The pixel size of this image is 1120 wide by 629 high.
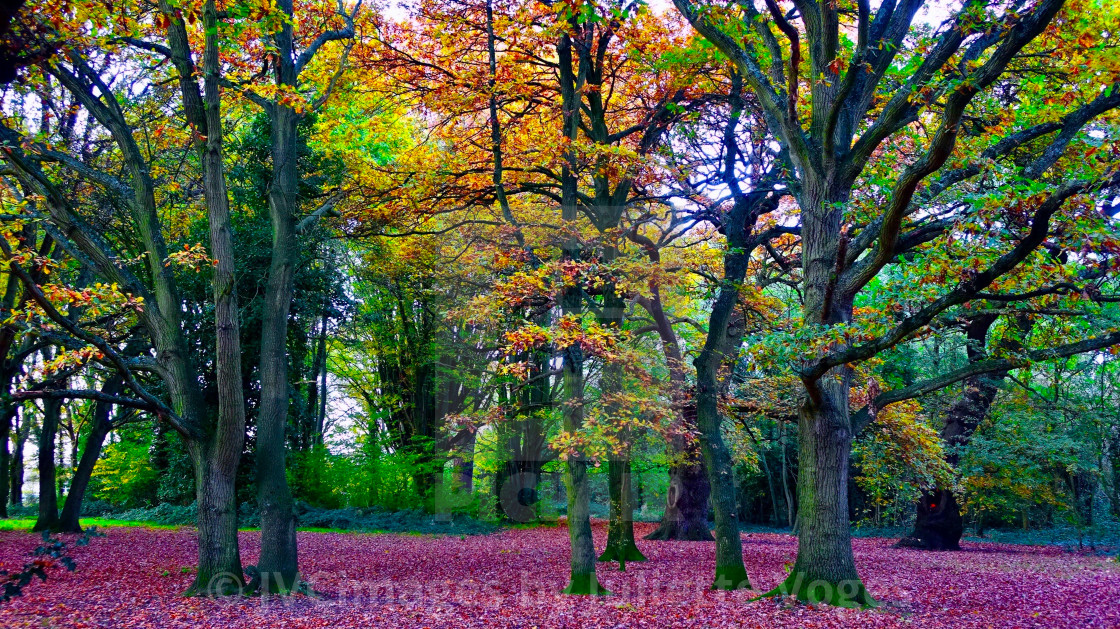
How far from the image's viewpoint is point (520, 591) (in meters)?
9.77

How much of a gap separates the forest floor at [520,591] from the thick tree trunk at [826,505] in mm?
296

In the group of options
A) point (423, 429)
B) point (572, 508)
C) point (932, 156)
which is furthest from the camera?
point (423, 429)

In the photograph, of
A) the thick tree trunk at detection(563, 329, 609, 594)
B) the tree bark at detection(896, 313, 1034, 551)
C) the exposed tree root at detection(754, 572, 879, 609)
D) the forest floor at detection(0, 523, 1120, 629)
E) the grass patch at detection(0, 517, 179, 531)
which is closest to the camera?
the forest floor at detection(0, 523, 1120, 629)

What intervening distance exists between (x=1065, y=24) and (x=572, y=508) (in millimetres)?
8423

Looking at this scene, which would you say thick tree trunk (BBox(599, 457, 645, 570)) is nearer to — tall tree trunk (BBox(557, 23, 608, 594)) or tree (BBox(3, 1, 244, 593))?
tall tree trunk (BBox(557, 23, 608, 594))

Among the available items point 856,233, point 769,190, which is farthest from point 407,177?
point 856,233

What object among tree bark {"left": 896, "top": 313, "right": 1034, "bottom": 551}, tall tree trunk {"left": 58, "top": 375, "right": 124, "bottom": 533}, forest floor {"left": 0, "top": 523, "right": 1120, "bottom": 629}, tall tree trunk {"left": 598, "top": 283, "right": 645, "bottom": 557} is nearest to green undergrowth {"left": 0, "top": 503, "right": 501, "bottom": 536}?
tall tree trunk {"left": 58, "top": 375, "right": 124, "bottom": 533}

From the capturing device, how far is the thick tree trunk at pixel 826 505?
7973 mm

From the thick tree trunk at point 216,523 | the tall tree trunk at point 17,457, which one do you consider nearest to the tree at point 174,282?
the thick tree trunk at point 216,523

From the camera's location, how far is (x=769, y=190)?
11078 mm

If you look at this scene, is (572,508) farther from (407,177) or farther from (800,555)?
(407,177)

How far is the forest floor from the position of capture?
24.5ft

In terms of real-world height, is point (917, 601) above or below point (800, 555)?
below

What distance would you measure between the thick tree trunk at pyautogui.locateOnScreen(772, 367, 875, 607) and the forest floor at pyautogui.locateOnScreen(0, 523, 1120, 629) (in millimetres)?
296
